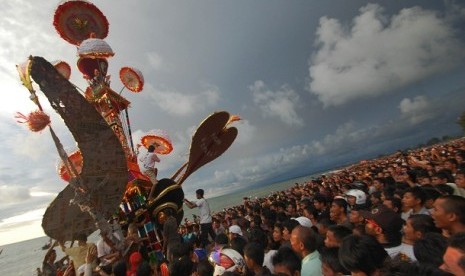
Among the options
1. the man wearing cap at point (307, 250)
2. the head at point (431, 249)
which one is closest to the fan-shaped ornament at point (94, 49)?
the man wearing cap at point (307, 250)

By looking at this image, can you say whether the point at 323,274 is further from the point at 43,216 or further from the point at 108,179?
the point at 43,216

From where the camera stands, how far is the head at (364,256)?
2547mm

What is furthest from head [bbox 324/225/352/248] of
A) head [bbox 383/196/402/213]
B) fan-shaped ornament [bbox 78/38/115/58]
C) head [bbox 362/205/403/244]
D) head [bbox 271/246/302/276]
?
fan-shaped ornament [bbox 78/38/115/58]

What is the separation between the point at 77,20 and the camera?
408 inches

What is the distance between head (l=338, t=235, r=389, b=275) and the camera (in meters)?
2.55

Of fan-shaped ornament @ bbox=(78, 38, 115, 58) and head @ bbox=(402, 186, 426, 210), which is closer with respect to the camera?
head @ bbox=(402, 186, 426, 210)

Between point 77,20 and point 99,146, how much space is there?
19.7 ft

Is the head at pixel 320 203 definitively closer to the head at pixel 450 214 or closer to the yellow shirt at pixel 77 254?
the head at pixel 450 214

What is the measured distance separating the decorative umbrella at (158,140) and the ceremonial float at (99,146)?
33 mm

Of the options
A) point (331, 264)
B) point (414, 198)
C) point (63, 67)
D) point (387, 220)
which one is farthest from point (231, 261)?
point (63, 67)

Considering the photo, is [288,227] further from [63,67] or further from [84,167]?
[63,67]

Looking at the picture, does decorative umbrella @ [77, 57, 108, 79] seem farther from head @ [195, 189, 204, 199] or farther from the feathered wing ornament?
head @ [195, 189, 204, 199]

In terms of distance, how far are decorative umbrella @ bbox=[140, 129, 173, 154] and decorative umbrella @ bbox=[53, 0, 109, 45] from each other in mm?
4043

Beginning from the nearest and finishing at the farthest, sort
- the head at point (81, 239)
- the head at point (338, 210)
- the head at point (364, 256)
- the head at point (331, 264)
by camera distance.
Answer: the head at point (364, 256), the head at point (331, 264), the head at point (338, 210), the head at point (81, 239)
